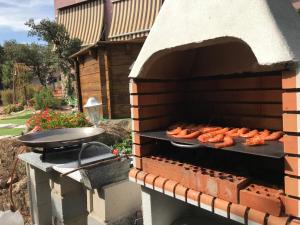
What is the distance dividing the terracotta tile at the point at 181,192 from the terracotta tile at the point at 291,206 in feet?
2.62

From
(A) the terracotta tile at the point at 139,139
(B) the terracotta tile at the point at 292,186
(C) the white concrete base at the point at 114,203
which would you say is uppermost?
(A) the terracotta tile at the point at 139,139

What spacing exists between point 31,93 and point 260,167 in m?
20.3

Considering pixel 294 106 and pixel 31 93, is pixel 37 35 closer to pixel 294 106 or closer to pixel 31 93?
pixel 31 93

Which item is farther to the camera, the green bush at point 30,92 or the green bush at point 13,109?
the green bush at point 30,92

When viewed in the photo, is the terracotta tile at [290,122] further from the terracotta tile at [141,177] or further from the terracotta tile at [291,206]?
the terracotta tile at [141,177]

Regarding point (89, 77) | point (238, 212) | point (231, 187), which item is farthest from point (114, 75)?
point (238, 212)

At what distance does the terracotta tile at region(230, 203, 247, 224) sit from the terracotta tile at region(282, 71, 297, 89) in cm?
89

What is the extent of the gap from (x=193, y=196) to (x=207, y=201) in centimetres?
14

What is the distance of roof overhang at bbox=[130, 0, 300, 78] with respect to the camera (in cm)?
189

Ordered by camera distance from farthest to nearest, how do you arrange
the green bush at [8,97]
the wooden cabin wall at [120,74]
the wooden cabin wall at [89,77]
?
the green bush at [8,97]
the wooden cabin wall at [89,77]
the wooden cabin wall at [120,74]

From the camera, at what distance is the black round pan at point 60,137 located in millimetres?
3307

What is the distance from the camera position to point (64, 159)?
3555 millimetres

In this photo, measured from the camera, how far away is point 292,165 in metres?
1.92

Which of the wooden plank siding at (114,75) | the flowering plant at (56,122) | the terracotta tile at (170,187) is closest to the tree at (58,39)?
the wooden plank siding at (114,75)
